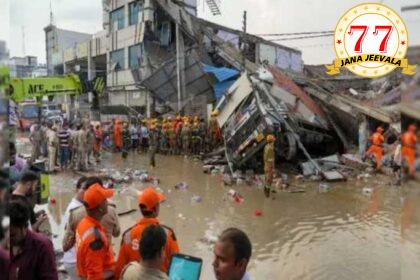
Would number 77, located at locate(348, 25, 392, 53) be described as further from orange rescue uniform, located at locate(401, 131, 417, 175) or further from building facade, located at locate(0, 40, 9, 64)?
building facade, located at locate(0, 40, 9, 64)

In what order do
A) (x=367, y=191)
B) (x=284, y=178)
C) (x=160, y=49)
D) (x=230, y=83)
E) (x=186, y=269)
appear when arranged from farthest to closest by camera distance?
(x=160, y=49) < (x=230, y=83) < (x=284, y=178) < (x=367, y=191) < (x=186, y=269)

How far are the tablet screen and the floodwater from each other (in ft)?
3.71

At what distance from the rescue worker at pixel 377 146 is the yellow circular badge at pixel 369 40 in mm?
5223

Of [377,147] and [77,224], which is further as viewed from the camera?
[377,147]

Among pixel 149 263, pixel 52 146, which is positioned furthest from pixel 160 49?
pixel 149 263

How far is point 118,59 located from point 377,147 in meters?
12.4

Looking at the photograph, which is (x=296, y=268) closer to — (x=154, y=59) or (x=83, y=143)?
(x=83, y=143)

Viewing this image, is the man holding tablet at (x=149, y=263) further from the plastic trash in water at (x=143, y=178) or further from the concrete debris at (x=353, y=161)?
the concrete debris at (x=353, y=161)

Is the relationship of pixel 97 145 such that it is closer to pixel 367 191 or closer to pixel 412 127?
pixel 367 191

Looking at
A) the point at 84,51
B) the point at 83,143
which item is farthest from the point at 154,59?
the point at 83,143

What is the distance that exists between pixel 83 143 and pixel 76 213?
8792 mm

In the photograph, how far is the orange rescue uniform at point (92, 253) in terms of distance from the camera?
8.23 feet

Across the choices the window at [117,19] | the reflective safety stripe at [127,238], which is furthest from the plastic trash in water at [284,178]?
the window at [117,19]

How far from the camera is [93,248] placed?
2.51 m
